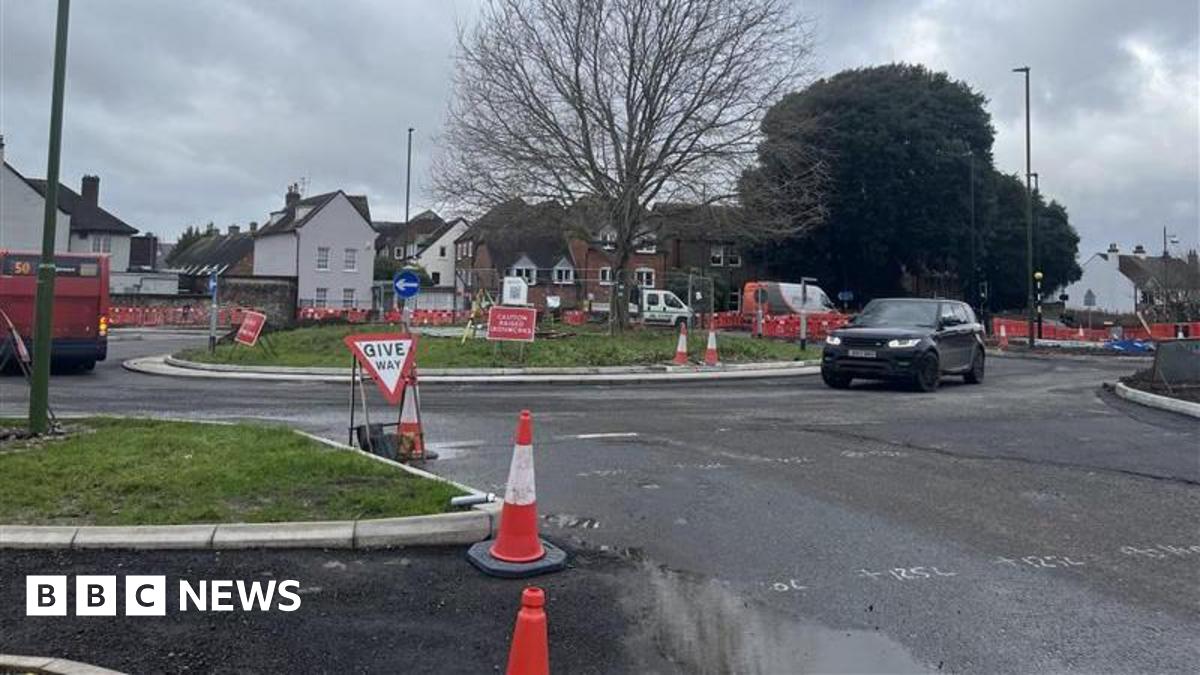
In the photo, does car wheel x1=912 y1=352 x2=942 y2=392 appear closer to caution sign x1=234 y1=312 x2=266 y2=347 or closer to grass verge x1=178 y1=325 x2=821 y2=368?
grass verge x1=178 y1=325 x2=821 y2=368

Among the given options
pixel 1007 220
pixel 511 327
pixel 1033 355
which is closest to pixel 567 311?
pixel 511 327

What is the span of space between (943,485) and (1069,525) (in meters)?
1.39

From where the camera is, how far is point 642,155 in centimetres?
2438

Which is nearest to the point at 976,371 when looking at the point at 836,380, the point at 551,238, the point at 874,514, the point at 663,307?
the point at 836,380

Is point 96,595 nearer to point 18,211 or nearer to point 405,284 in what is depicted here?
point 405,284

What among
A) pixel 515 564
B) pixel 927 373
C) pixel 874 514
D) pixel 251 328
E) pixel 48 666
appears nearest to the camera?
pixel 48 666

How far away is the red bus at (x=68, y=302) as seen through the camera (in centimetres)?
1822

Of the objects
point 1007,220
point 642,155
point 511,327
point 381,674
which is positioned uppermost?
point 1007,220

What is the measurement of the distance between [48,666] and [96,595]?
39.3 inches

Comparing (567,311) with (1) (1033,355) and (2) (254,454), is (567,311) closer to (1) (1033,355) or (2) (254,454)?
(1) (1033,355)

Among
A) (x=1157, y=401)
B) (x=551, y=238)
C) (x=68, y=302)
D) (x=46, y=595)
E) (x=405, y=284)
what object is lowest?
(x=46, y=595)

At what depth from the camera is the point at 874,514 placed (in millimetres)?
6566

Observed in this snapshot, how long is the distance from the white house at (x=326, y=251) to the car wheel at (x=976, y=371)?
46938mm

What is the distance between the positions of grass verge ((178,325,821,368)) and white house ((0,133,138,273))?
2865 centimetres
